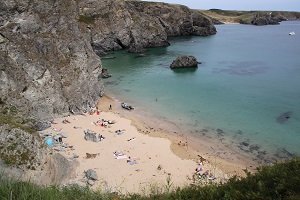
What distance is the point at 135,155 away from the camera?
105 feet

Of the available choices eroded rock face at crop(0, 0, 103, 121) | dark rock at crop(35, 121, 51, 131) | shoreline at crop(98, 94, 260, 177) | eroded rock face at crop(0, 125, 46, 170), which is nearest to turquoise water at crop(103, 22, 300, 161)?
shoreline at crop(98, 94, 260, 177)

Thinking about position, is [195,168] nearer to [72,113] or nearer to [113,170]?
[113,170]

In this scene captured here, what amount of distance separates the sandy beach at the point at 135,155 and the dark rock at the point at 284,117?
11243 millimetres

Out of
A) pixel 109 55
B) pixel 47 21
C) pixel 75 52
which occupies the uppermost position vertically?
pixel 47 21

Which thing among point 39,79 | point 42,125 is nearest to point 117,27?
point 39,79

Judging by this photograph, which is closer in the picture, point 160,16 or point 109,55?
point 109,55

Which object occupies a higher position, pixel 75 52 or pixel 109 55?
pixel 75 52

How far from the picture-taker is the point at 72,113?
42.9 m

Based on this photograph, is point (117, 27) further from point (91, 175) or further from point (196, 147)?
point (91, 175)

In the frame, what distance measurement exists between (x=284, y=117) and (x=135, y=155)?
71.1ft

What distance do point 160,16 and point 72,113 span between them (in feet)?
337

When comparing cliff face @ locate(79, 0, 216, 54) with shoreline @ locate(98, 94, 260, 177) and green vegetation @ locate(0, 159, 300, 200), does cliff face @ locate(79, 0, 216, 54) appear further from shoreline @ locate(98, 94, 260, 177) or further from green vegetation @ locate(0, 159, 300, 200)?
green vegetation @ locate(0, 159, 300, 200)

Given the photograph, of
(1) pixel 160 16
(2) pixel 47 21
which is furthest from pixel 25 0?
(1) pixel 160 16

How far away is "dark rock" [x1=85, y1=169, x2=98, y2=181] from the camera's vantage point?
87.0ft
